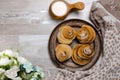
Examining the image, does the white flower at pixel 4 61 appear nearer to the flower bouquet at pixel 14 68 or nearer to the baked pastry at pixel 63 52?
the flower bouquet at pixel 14 68

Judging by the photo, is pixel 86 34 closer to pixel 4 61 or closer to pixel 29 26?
pixel 29 26

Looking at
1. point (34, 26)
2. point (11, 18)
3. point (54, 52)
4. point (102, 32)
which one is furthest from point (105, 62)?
point (11, 18)

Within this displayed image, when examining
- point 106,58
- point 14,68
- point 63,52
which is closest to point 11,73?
point 14,68

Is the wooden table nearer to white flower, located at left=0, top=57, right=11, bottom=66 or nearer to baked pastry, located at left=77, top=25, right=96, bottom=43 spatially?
baked pastry, located at left=77, top=25, right=96, bottom=43

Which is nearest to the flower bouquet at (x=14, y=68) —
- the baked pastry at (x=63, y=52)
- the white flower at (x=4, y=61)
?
the white flower at (x=4, y=61)

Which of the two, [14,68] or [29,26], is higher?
[14,68]
